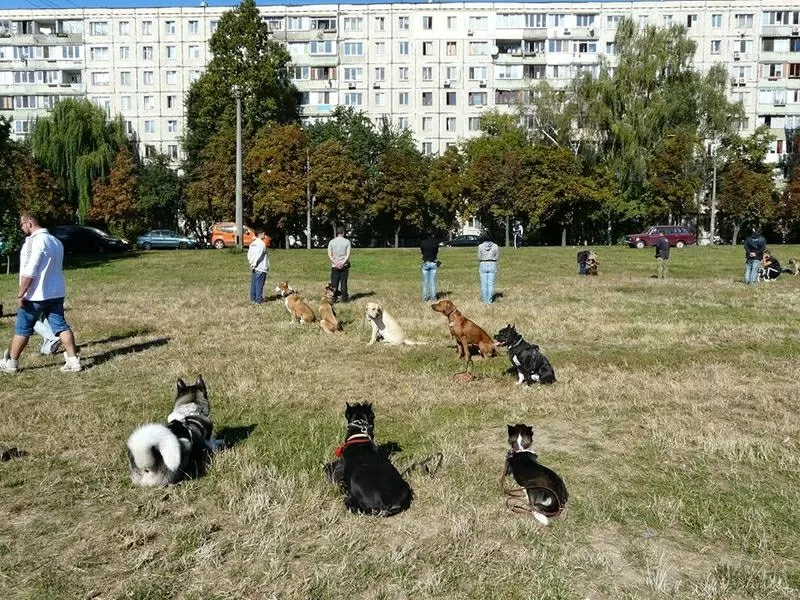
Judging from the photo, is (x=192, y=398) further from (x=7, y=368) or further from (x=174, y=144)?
(x=174, y=144)

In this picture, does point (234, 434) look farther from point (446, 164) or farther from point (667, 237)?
point (446, 164)

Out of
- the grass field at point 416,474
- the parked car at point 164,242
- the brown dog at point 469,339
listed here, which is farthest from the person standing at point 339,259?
the parked car at point 164,242

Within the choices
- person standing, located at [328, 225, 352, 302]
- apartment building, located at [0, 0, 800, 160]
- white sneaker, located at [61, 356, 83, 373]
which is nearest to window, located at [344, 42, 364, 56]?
apartment building, located at [0, 0, 800, 160]

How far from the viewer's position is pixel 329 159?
152ft

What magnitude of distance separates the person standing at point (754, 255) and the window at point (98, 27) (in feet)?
210

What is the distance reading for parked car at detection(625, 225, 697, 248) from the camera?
44750mm

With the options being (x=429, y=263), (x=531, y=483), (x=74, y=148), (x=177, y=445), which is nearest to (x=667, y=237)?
(x=429, y=263)

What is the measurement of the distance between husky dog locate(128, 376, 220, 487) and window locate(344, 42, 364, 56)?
63.8 meters

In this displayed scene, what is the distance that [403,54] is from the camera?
64.1 meters

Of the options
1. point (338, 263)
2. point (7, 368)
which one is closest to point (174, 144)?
point (338, 263)

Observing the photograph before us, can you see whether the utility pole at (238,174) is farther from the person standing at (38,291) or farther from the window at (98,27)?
the window at (98,27)

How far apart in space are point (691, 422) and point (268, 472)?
4206 millimetres

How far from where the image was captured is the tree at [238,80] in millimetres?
54875

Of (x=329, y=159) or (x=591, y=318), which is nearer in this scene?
(x=591, y=318)
